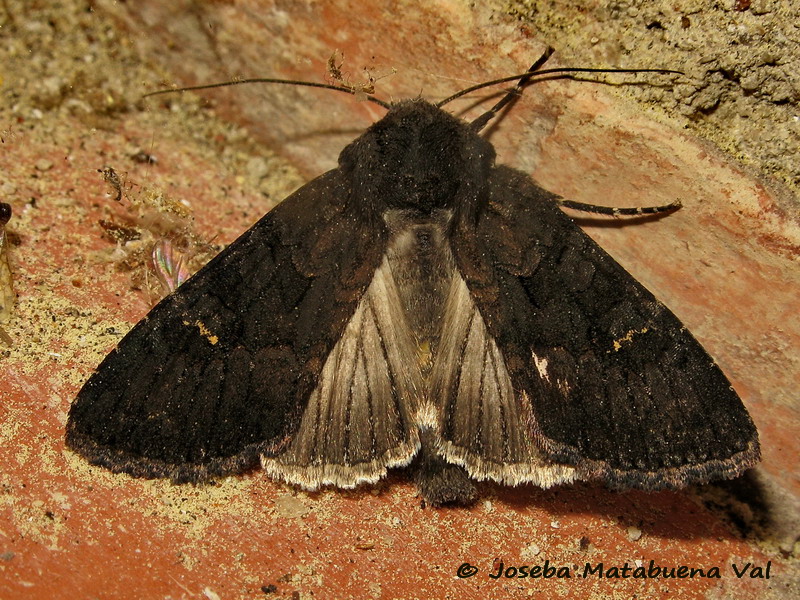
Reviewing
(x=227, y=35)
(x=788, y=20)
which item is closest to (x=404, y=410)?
(x=788, y=20)

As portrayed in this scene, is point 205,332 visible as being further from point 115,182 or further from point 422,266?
point 115,182

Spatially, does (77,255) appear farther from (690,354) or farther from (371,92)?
(690,354)

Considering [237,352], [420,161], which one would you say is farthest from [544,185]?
[237,352]

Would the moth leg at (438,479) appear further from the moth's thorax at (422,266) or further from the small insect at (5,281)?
the small insect at (5,281)

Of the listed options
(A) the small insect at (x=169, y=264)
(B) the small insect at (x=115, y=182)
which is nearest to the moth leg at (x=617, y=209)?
(A) the small insect at (x=169, y=264)

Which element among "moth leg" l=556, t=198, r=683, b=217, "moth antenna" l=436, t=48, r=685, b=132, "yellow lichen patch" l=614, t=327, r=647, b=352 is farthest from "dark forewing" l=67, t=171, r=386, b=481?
"yellow lichen patch" l=614, t=327, r=647, b=352

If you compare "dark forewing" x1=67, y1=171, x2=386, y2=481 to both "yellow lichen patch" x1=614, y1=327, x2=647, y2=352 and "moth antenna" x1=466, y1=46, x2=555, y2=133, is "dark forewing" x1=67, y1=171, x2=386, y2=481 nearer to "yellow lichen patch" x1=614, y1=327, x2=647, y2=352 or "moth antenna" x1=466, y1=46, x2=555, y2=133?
"moth antenna" x1=466, y1=46, x2=555, y2=133
